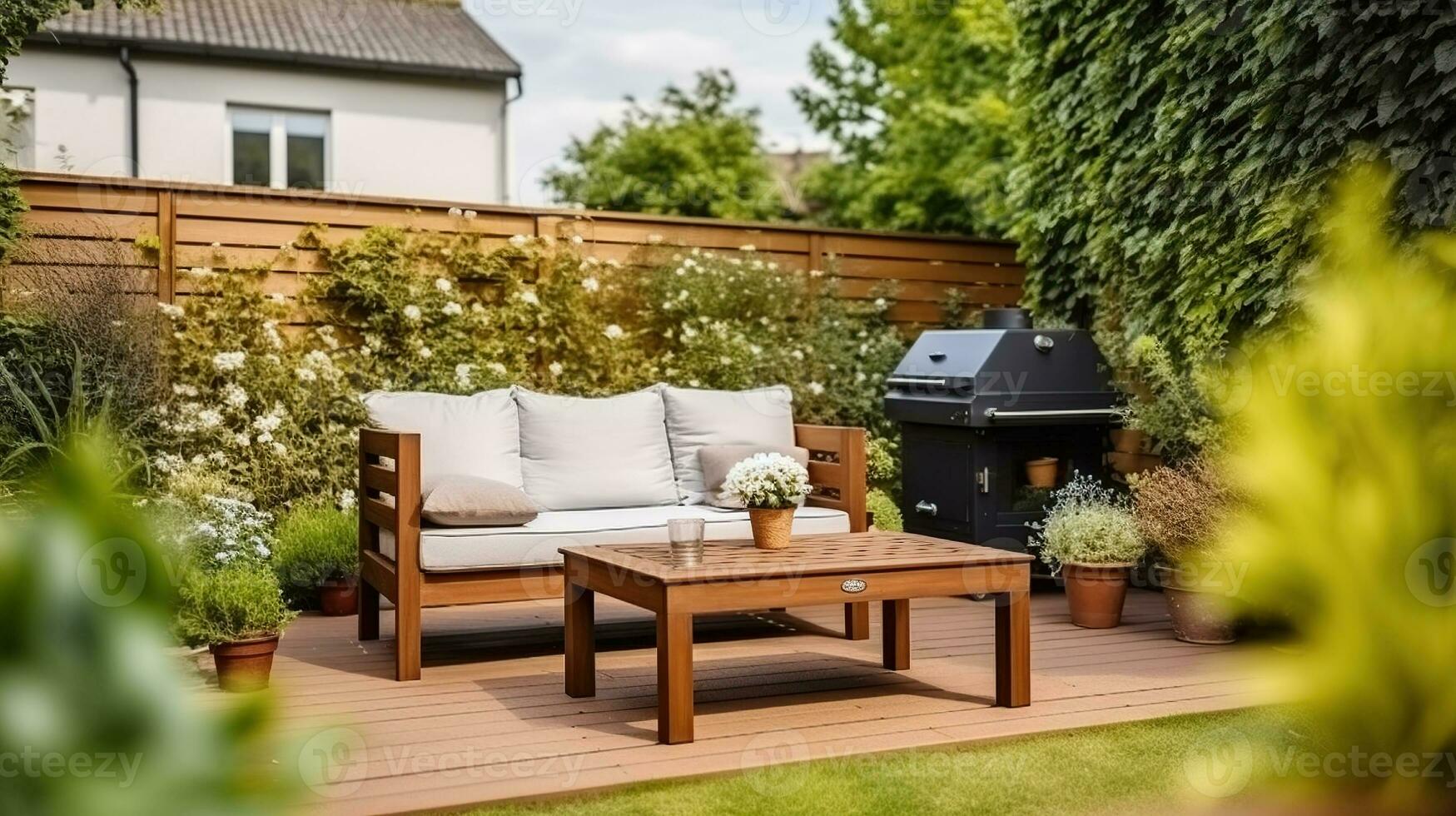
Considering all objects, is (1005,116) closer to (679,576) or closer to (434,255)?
(434,255)

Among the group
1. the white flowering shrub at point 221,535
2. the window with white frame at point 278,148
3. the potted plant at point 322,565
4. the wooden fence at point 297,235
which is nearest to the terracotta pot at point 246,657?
the white flowering shrub at point 221,535

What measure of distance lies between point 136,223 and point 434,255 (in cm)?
143

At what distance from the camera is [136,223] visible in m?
6.19

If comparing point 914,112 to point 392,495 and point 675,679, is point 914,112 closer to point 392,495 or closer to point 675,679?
point 392,495

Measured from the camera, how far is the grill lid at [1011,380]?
5902mm

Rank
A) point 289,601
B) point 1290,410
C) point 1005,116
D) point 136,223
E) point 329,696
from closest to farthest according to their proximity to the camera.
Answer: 1. point 1290,410
2. point 329,696
3. point 289,601
4. point 136,223
5. point 1005,116

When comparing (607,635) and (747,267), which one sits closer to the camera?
(607,635)

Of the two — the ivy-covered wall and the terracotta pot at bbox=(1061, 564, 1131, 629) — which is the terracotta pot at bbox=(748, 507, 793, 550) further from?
the ivy-covered wall

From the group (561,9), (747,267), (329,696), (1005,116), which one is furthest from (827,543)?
(1005,116)

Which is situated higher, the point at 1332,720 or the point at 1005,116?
the point at 1005,116

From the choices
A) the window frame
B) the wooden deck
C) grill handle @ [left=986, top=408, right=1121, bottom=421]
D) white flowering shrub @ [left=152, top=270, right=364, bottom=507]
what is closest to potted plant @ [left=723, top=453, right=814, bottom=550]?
the wooden deck

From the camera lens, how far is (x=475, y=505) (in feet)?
15.0

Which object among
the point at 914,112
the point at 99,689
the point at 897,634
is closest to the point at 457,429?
the point at 897,634

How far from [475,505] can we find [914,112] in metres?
10.9
